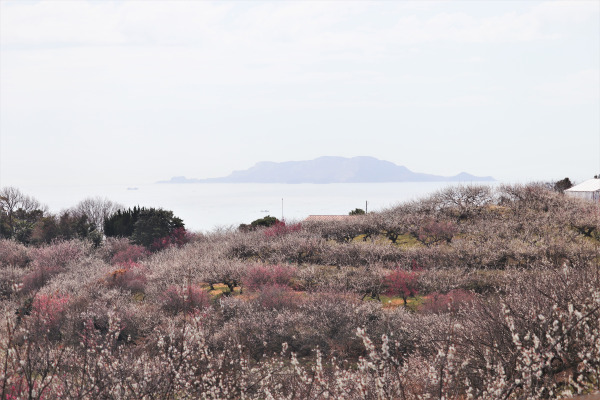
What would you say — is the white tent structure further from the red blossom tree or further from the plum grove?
the red blossom tree

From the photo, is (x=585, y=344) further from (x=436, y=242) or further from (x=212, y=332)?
(x=436, y=242)

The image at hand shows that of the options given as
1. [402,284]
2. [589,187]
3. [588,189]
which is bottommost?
[402,284]

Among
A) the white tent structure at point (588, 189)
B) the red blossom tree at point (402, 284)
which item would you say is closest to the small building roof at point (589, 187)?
the white tent structure at point (588, 189)

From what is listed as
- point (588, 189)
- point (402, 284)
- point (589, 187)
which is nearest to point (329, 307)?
point (402, 284)

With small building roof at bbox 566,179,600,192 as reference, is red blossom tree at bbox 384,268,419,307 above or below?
below

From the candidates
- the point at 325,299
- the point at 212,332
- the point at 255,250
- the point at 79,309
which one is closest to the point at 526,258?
the point at 325,299

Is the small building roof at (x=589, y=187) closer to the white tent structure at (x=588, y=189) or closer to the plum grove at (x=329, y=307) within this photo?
the white tent structure at (x=588, y=189)

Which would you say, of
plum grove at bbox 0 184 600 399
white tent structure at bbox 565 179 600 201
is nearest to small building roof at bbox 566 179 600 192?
white tent structure at bbox 565 179 600 201

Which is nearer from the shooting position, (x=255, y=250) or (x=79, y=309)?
(x=79, y=309)

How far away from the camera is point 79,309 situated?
16047 millimetres

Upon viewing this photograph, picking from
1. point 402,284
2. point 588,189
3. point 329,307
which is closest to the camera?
point 329,307

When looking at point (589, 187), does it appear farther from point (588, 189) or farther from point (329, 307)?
point (329, 307)

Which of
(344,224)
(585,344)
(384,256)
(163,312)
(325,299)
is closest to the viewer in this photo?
(585,344)

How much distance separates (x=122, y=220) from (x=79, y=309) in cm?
1616
